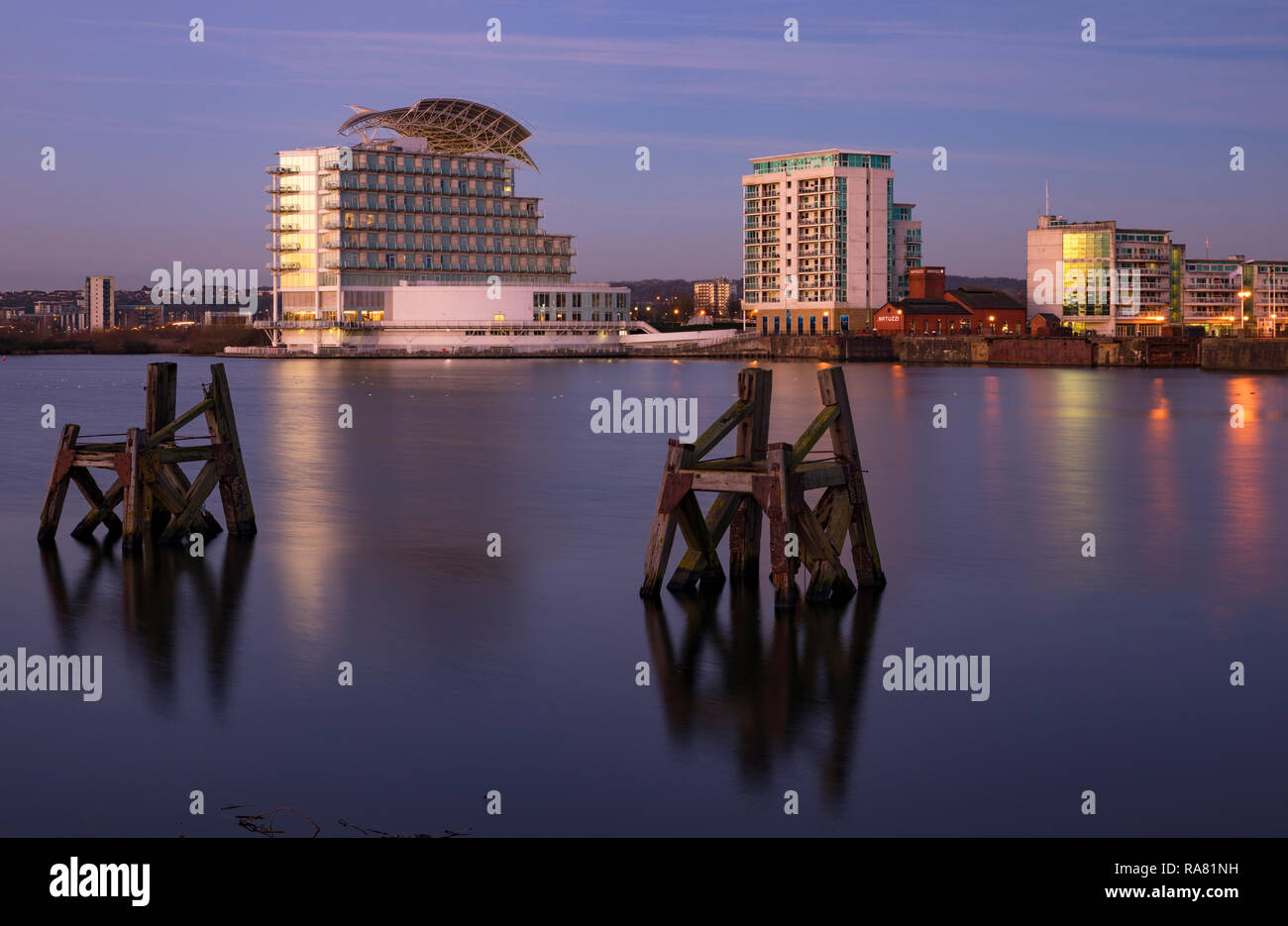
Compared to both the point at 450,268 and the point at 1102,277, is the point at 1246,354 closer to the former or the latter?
the point at 1102,277

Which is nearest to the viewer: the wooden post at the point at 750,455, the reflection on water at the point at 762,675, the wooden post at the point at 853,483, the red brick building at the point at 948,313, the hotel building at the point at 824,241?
the reflection on water at the point at 762,675

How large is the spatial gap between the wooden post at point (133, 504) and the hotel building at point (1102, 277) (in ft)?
513

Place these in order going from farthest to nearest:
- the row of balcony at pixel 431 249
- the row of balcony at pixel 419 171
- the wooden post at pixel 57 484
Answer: the row of balcony at pixel 431 249 < the row of balcony at pixel 419 171 < the wooden post at pixel 57 484

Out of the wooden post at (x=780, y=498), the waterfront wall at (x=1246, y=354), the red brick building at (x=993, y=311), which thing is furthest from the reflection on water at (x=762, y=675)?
the red brick building at (x=993, y=311)

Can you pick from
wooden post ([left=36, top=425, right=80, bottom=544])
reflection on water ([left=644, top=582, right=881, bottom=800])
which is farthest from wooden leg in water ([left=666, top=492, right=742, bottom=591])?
wooden post ([left=36, top=425, right=80, bottom=544])

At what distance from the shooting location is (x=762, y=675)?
13633 millimetres

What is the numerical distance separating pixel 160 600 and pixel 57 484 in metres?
4.75

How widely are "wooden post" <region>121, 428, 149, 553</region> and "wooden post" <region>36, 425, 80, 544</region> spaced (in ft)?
2.83

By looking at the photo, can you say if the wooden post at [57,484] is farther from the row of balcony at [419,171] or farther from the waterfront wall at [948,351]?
the row of balcony at [419,171]

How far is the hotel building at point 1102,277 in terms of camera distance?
16575cm

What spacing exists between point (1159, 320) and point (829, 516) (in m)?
164

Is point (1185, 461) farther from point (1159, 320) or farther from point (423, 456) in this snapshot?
point (1159, 320)

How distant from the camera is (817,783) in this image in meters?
10.7
